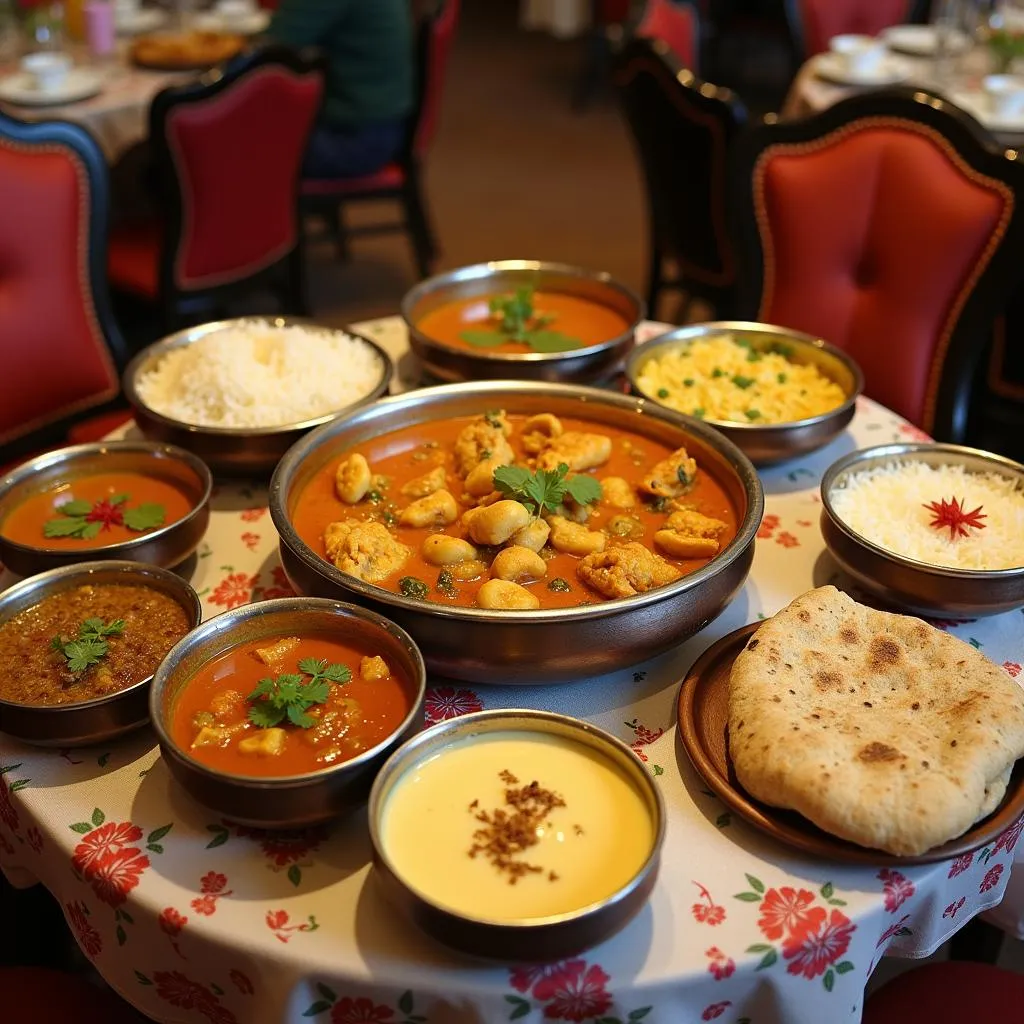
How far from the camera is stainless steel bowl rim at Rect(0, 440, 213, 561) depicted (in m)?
1.56

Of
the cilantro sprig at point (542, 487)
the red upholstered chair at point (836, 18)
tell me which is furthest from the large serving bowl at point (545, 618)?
the red upholstered chair at point (836, 18)

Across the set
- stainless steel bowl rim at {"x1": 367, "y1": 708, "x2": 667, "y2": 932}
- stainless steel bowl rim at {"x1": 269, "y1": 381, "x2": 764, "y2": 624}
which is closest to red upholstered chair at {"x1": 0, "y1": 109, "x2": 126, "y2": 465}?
stainless steel bowl rim at {"x1": 269, "y1": 381, "x2": 764, "y2": 624}

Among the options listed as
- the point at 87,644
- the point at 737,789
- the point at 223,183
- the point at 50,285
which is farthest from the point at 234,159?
the point at 737,789

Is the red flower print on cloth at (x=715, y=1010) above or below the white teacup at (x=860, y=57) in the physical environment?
below

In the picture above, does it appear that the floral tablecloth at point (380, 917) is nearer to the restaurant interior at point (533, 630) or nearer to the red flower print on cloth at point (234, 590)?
the restaurant interior at point (533, 630)

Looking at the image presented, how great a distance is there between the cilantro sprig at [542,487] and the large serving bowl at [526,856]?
17.0 inches

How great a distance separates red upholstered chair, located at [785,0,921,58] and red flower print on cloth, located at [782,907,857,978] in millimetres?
4921

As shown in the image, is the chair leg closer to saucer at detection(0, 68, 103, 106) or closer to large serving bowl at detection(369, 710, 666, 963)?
saucer at detection(0, 68, 103, 106)

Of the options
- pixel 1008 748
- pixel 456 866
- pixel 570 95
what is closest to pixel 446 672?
pixel 456 866

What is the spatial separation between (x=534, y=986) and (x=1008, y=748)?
0.60m

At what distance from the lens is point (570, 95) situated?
29.1 feet

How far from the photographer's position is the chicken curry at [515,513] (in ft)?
4.98

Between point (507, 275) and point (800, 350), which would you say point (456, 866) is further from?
point (507, 275)

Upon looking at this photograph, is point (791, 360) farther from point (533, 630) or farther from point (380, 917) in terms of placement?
point (380, 917)
